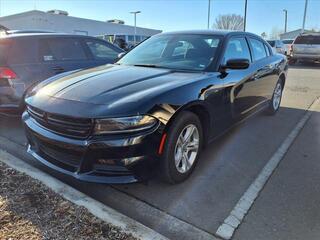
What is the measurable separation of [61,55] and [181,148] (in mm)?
3512

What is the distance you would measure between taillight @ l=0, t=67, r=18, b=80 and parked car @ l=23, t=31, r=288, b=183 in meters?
1.53

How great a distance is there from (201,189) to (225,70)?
4.95 ft

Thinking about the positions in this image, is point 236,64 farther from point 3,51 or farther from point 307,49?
point 307,49

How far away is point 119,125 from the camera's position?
115 inches

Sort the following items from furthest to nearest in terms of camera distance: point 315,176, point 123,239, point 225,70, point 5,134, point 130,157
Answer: point 5,134
point 225,70
point 315,176
point 130,157
point 123,239

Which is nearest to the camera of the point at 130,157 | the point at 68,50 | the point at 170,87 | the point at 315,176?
the point at 130,157

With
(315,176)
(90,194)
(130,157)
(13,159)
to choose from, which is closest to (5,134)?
(13,159)

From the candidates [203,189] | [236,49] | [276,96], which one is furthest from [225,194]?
[276,96]

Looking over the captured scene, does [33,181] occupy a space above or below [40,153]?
below

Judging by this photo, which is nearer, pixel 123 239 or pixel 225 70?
pixel 123 239

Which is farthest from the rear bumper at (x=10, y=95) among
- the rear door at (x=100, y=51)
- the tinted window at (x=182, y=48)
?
the tinted window at (x=182, y=48)

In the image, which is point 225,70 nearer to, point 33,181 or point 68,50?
point 33,181

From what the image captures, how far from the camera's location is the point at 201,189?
11.6 feet

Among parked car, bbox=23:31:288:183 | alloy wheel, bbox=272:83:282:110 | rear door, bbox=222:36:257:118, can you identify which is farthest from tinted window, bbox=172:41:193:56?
alloy wheel, bbox=272:83:282:110
